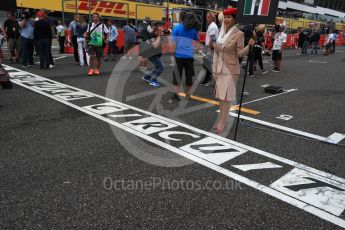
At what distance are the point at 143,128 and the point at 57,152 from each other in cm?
145

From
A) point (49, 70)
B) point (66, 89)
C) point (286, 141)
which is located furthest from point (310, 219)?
point (49, 70)

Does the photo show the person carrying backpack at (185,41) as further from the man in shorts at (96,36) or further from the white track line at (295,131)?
the man in shorts at (96,36)

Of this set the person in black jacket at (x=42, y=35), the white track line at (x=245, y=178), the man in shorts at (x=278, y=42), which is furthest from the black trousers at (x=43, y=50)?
the man in shorts at (x=278, y=42)

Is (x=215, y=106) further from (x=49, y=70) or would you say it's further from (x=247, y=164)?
(x=49, y=70)

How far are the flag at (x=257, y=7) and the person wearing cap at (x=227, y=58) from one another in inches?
6.6

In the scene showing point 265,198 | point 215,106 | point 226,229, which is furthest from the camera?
point 215,106

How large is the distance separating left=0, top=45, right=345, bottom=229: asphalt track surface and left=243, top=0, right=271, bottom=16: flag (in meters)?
1.81

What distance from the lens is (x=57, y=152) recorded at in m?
4.11

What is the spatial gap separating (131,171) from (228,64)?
7.12 ft

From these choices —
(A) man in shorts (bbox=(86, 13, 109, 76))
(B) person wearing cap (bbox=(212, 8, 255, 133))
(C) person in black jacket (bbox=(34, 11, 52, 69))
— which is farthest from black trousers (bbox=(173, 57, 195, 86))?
(C) person in black jacket (bbox=(34, 11, 52, 69))

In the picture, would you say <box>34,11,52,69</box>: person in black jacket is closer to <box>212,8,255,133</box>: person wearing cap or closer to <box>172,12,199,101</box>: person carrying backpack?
<box>172,12,199,101</box>: person carrying backpack

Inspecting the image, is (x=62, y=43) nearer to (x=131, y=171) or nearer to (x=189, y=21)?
(x=189, y=21)

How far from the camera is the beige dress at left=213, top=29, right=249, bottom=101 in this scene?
14.8ft

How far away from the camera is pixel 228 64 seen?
4.70 meters
